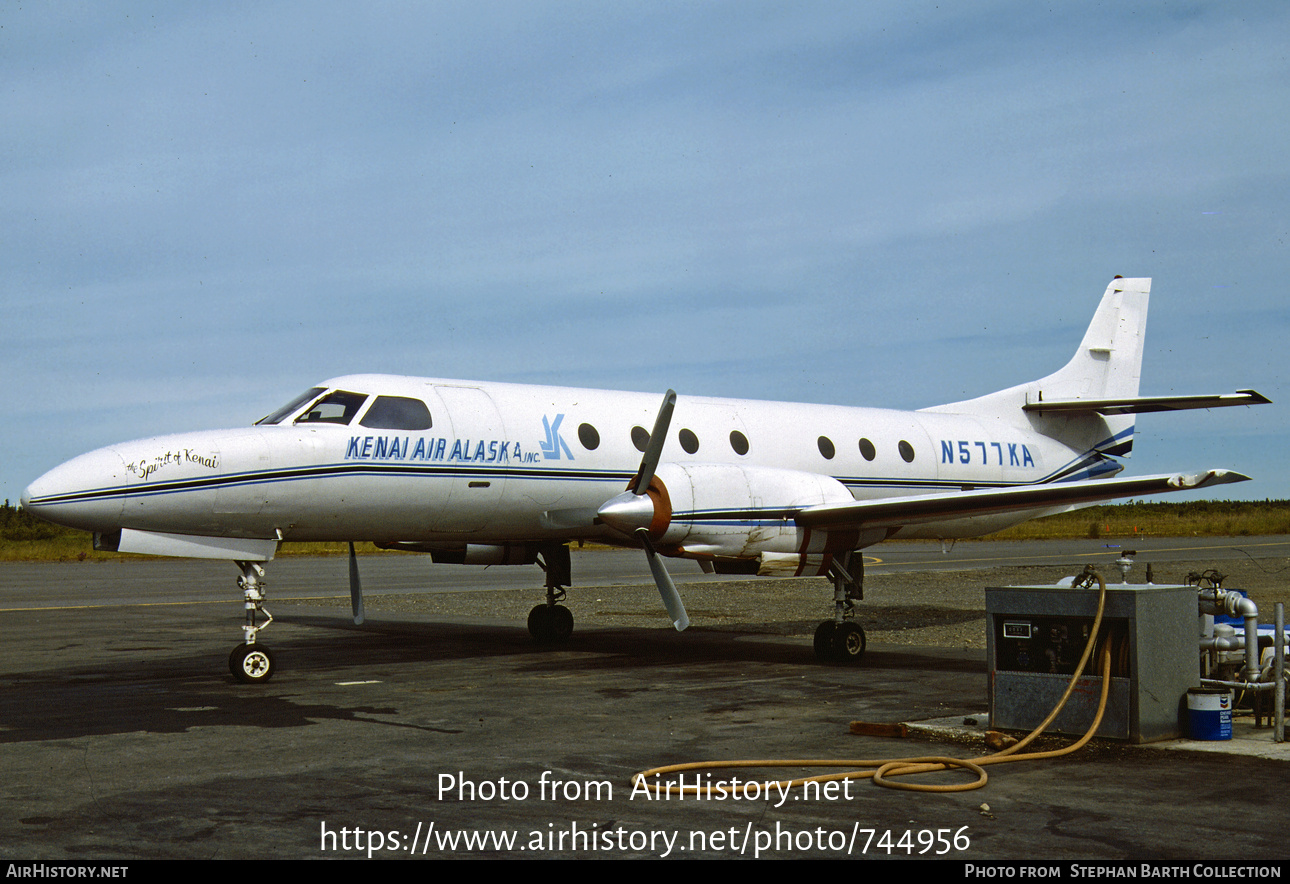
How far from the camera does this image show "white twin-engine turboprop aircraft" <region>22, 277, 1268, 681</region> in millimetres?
11961

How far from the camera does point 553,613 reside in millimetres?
17281

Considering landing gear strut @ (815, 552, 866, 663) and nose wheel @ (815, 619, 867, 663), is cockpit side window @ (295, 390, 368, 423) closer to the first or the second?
landing gear strut @ (815, 552, 866, 663)

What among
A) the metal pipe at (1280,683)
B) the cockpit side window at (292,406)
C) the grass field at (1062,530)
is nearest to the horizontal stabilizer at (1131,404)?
the metal pipe at (1280,683)

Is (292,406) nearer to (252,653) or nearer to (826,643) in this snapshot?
(252,653)

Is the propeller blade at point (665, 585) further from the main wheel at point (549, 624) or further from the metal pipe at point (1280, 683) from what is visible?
the metal pipe at point (1280, 683)

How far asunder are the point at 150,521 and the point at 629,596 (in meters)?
16.0

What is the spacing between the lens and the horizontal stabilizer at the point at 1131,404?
716 inches

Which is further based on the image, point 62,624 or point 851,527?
point 62,624

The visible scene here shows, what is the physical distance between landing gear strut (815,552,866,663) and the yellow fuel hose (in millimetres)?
5683

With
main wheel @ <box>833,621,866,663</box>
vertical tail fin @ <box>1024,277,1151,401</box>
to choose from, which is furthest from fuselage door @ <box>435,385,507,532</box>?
vertical tail fin @ <box>1024,277,1151,401</box>

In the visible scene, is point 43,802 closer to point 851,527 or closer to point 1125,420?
point 851,527

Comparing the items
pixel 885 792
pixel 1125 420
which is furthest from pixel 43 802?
pixel 1125 420

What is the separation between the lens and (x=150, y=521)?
1182 centimetres

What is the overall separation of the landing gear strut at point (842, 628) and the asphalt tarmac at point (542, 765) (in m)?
0.42
